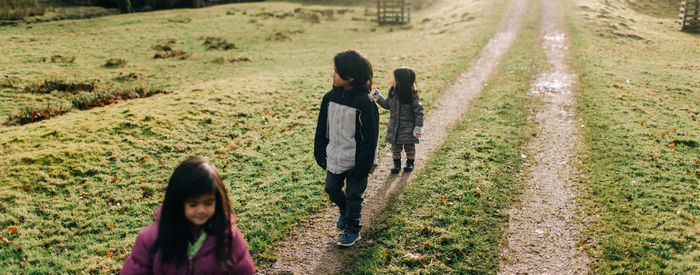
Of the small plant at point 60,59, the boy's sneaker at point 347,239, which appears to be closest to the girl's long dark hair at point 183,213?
the boy's sneaker at point 347,239

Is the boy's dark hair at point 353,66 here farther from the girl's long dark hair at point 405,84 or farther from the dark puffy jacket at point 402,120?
the dark puffy jacket at point 402,120

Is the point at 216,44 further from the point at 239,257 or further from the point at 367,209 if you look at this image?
the point at 239,257

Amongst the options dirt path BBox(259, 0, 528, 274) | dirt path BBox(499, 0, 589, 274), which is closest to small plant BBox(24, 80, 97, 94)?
dirt path BBox(259, 0, 528, 274)

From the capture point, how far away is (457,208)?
685 cm

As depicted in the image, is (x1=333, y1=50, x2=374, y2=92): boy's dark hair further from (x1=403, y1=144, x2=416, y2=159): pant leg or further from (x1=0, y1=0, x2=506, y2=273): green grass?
(x1=403, y1=144, x2=416, y2=159): pant leg

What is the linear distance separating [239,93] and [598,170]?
446 inches

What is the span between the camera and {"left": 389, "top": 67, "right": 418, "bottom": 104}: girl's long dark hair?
7195 mm

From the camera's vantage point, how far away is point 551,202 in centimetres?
708

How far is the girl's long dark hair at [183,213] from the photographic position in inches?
111

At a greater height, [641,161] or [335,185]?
[335,185]

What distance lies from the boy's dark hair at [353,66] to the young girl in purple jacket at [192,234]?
241 centimetres

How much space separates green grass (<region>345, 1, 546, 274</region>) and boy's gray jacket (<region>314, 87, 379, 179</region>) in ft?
4.72

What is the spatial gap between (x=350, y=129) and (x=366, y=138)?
0.85 feet

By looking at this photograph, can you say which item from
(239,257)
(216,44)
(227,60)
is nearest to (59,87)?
(227,60)
